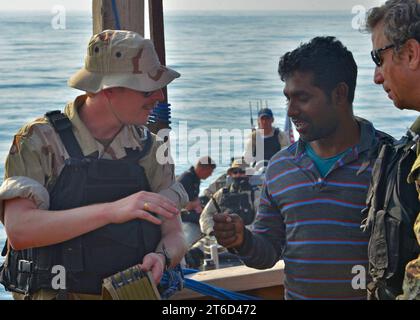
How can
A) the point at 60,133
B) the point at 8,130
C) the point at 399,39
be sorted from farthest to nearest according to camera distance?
the point at 8,130, the point at 60,133, the point at 399,39

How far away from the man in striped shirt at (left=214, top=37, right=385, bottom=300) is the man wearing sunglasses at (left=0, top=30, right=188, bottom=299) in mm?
327

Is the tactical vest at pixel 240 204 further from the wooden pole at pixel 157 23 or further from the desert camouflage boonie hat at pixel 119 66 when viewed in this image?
the desert camouflage boonie hat at pixel 119 66

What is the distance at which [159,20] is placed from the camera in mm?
3883

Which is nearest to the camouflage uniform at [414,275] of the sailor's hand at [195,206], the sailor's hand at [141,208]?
the sailor's hand at [141,208]

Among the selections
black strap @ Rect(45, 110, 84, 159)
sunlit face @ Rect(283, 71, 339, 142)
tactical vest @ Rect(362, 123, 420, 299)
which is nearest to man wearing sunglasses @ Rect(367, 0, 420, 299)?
tactical vest @ Rect(362, 123, 420, 299)

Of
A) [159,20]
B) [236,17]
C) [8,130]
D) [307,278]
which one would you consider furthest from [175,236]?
[236,17]

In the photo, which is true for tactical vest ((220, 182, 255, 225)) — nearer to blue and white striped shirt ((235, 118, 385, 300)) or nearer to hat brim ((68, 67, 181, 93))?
blue and white striped shirt ((235, 118, 385, 300))

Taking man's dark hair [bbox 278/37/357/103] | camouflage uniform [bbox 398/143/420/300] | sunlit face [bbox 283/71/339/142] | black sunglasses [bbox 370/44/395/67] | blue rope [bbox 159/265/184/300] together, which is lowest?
blue rope [bbox 159/265/184/300]

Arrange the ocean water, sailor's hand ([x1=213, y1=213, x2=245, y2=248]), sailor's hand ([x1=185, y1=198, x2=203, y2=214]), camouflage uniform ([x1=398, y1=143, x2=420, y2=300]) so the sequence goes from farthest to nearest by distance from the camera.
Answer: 1. the ocean water
2. sailor's hand ([x1=185, y1=198, x2=203, y2=214])
3. sailor's hand ([x1=213, y1=213, x2=245, y2=248])
4. camouflage uniform ([x1=398, y1=143, x2=420, y2=300])

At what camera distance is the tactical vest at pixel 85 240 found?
8.64 ft

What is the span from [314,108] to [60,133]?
96cm

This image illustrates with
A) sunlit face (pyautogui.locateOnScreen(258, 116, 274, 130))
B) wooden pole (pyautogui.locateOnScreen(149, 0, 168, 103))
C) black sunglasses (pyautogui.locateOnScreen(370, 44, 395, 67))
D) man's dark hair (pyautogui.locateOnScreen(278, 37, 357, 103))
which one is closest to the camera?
black sunglasses (pyautogui.locateOnScreen(370, 44, 395, 67))

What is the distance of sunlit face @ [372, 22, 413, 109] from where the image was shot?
2406mm
